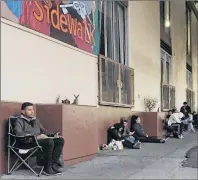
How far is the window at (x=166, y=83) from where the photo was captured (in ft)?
62.2

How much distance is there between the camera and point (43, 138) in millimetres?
6648

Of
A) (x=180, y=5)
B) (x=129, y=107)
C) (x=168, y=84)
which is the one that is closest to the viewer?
(x=129, y=107)

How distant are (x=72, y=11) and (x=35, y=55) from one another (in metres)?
2.07

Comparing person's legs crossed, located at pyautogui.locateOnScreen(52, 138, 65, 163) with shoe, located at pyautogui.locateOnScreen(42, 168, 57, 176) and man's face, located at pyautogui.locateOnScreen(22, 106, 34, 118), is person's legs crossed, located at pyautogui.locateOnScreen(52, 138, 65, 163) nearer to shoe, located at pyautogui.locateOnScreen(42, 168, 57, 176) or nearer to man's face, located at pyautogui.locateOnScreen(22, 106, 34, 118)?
shoe, located at pyautogui.locateOnScreen(42, 168, 57, 176)

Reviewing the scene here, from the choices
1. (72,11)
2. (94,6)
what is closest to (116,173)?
(72,11)

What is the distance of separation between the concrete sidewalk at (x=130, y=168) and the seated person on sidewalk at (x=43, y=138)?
232 millimetres

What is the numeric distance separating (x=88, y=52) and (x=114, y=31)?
2.84 m

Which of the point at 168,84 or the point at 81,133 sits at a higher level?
the point at 168,84

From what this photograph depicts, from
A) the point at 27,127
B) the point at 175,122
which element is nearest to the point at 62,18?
the point at 27,127

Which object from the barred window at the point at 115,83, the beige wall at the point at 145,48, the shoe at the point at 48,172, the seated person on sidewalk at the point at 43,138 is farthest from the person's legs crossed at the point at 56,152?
the beige wall at the point at 145,48

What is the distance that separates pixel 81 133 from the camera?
26.7 feet

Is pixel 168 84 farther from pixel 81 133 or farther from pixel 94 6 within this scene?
pixel 81 133

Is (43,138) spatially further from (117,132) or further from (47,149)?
(117,132)

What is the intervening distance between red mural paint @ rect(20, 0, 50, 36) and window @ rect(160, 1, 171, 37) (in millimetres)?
12007
